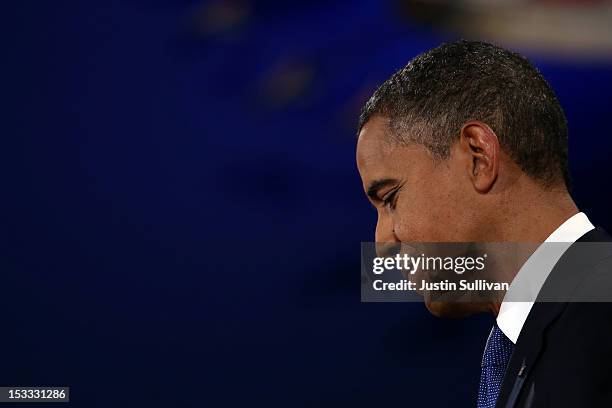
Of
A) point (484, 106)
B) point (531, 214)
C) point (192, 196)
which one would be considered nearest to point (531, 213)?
point (531, 214)

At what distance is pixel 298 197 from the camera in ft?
5.07

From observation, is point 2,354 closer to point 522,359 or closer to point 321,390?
point 321,390

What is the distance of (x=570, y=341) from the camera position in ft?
2.02

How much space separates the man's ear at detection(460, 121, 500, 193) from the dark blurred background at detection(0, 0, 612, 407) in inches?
32.1

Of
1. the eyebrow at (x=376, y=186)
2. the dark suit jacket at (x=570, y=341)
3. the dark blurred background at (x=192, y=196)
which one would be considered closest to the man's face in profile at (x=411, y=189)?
the eyebrow at (x=376, y=186)

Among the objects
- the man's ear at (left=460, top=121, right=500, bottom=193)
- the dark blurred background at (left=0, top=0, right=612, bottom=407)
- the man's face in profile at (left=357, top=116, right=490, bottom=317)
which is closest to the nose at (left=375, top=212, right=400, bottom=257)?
the man's face in profile at (left=357, top=116, right=490, bottom=317)

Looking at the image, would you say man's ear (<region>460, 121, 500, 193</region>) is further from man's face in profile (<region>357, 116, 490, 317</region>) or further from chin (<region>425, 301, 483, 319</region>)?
chin (<region>425, 301, 483, 319</region>)

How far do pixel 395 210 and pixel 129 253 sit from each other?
2.83 feet

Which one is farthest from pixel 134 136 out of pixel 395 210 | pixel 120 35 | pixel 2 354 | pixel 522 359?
pixel 522 359

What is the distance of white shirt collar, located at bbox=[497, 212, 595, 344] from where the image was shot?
702mm

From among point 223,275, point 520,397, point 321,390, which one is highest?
point 223,275

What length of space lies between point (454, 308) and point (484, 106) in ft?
0.69

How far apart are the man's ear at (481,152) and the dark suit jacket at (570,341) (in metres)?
0.10

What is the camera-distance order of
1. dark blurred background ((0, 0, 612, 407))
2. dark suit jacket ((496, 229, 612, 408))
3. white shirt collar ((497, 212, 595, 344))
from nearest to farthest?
dark suit jacket ((496, 229, 612, 408)) < white shirt collar ((497, 212, 595, 344)) < dark blurred background ((0, 0, 612, 407))
